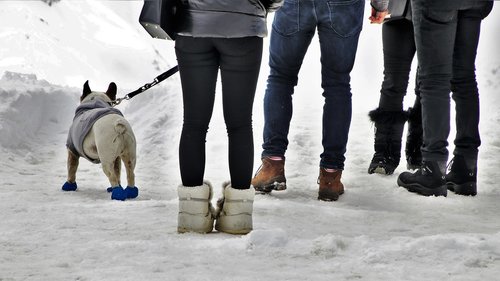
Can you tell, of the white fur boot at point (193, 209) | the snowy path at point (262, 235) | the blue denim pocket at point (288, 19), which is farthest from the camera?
the blue denim pocket at point (288, 19)

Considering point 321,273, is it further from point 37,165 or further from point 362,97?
point 362,97

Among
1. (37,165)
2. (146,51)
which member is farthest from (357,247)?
(146,51)

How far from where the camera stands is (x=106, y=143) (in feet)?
15.8

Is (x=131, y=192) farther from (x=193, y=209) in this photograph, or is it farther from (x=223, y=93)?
(x=223, y=93)

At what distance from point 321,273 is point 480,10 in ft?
9.22

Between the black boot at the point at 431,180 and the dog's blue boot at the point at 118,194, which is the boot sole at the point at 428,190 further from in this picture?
the dog's blue boot at the point at 118,194

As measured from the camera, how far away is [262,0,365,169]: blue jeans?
445 cm

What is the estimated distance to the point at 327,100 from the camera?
462cm

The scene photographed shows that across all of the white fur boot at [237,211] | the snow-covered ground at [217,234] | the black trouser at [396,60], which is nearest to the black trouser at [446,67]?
the snow-covered ground at [217,234]

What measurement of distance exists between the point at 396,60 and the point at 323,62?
109cm

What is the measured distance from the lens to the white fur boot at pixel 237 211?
3.44m

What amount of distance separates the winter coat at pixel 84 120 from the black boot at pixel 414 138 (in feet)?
7.83

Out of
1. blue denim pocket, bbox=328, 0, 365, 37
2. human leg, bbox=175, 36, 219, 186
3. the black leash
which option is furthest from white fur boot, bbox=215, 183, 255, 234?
blue denim pocket, bbox=328, 0, 365, 37

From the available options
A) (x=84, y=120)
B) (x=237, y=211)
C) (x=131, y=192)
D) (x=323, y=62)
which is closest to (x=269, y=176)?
(x=323, y=62)
